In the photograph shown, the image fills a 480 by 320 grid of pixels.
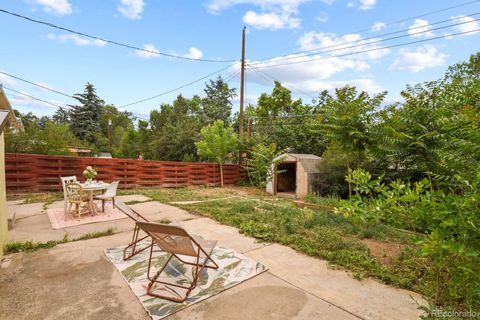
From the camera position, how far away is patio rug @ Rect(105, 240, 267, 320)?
2.30m

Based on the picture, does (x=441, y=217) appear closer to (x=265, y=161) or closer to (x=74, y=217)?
(x=74, y=217)

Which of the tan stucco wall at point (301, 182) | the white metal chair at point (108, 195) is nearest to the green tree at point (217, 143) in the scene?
the tan stucco wall at point (301, 182)

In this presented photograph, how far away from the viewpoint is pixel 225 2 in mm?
9508

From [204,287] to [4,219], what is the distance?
3.41 meters

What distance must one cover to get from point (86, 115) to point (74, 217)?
26.4 m

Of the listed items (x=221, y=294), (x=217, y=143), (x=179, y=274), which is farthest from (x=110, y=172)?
(x=221, y=294)

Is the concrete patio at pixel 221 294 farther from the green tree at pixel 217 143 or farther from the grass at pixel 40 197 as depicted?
the green tree at pixel 217 143

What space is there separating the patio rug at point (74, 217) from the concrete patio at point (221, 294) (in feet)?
4.76

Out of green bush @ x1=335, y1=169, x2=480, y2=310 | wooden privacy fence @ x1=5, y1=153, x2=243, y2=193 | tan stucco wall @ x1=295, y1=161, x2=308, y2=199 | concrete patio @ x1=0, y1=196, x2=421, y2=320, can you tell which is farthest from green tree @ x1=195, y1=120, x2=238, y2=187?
green bush @ x1=335, y1=169, x2=480, y2=310

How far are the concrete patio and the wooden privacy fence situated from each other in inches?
256

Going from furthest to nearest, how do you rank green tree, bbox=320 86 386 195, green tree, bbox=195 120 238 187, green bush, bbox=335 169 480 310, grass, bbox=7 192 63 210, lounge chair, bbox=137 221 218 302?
green tree, bbox=195 120 238 187, grass, bbox=7 192 63 210, green tree, bbox=320 86 386 195, lounge chair, bbox=137 221 218 302, green bush, bbox=335 169 480 310

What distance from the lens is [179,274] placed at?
2.89 m

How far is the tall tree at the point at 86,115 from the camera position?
88.2ft

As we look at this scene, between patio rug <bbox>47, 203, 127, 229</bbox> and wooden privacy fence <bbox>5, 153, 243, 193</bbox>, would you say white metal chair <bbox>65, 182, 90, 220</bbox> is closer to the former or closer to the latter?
patio rug <bbox>47, 203, 127, 229</bbox>
